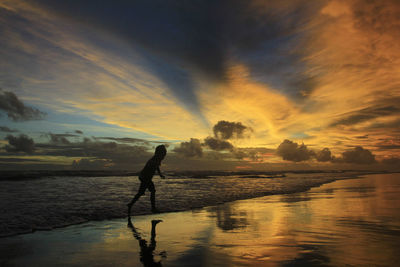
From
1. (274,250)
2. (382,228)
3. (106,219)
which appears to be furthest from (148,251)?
(382,228)

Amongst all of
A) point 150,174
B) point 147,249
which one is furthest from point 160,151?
point 147,249

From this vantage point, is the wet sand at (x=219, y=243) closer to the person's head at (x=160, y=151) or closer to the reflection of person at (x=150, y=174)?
the reflection of person at (x=150, y=174)

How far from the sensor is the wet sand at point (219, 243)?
4594mm

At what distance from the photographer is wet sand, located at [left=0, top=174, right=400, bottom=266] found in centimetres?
459

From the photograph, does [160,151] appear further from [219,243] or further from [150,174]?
[219,243]

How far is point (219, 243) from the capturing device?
18.5ft

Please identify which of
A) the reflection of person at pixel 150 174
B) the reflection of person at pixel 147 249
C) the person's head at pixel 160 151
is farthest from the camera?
the person's head at pixel 160 151

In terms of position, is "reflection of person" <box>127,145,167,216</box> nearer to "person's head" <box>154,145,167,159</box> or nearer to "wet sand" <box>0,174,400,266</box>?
"person's head" <box>154,145,167,159</box>

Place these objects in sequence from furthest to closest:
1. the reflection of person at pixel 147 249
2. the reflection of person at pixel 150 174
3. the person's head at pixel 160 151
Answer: the person's head at pixel 160 151 → the reflection of person at pixel 150 174 → the reflection of person at pixel 147 249

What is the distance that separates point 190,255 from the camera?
4.87 m

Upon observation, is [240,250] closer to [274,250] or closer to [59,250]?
[274,250]

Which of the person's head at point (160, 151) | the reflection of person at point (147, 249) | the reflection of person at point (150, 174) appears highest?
the person's head at point (160, 151)

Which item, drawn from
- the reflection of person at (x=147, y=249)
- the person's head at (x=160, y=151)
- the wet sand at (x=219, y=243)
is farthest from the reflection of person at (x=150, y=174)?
the reflection of person at (x=147, y=249)

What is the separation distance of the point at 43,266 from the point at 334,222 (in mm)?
7111
